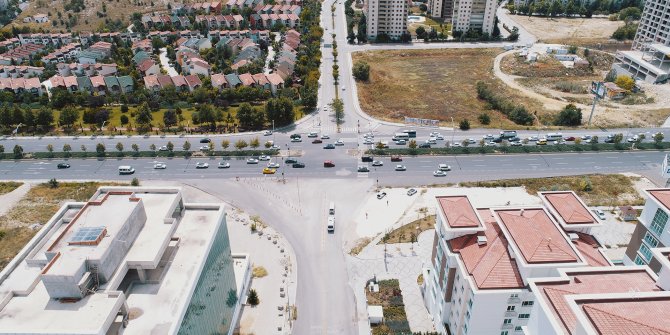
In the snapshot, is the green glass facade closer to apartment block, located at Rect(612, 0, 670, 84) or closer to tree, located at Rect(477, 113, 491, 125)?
tree, located at Rect(477, 113, 491, 125)

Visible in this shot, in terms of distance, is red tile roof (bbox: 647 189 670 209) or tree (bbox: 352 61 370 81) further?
tree (bbox: 352 61 370 81)

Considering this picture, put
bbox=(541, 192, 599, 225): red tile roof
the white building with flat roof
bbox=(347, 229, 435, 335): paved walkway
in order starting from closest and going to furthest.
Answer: the white building with flat roof < bbox=(541, 192, 599, 225): red tile roof < bbox=(347, 229, 435, 335): paved walkway

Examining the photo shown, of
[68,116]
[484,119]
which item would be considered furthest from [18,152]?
[484,119]

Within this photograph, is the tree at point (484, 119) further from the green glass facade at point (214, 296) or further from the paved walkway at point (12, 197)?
the paved walkway at point (12, 197)

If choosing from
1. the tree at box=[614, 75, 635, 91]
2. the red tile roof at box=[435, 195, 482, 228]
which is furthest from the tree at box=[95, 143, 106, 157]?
the tree at box=[614, 75, 635, 91]

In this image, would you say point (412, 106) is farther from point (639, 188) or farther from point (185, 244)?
point (185, 244)

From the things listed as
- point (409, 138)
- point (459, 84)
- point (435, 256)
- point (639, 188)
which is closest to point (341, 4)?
point (459, 84)
